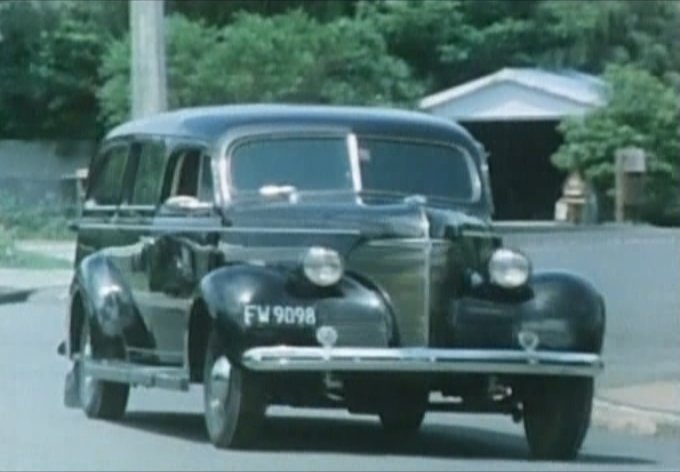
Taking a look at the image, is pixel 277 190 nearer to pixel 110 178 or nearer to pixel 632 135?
pixel 110 178

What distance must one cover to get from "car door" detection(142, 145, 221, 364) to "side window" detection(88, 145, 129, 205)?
3.55 ft

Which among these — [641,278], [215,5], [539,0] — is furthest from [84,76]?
[641,278]

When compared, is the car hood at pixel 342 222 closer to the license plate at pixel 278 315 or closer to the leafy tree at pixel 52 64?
the license plate at pixel 278 315

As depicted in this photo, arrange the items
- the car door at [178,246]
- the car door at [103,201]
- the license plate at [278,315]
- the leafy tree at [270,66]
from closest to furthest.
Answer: the license plate at [278,315]
the car door at [178,246]
the car door at [103,201]
the leafy tree at [270,66]

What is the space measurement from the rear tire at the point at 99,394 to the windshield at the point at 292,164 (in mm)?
1870

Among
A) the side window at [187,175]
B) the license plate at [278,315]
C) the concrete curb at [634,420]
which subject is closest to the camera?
the license plate at [278,315]

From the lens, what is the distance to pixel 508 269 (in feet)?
46.2

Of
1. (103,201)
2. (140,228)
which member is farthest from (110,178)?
(140,228)

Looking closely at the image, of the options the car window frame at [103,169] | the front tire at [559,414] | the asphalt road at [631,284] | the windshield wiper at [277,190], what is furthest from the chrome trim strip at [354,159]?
the asphalt road at [631,284]

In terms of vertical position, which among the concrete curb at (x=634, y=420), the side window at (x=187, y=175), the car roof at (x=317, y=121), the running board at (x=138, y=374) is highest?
the car roof at (x=317, y=121)

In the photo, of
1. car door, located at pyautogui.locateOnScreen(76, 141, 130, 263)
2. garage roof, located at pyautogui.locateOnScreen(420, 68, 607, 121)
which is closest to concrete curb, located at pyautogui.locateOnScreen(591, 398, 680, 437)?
car door, located at pyautogui.locateOnScreen(76, 141, 130, 263)

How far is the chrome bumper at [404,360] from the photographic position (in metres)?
13.4

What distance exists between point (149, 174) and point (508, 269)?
3.18m

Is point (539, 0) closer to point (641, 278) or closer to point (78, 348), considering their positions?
point (641, 278)
